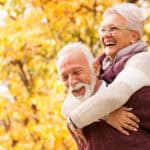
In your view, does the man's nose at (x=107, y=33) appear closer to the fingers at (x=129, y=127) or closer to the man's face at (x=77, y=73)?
the man's face at (x=77, y=73)

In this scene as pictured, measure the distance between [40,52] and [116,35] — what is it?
3.33 metres

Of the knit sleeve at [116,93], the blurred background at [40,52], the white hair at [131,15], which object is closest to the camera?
the knit sleeve at [116,93]

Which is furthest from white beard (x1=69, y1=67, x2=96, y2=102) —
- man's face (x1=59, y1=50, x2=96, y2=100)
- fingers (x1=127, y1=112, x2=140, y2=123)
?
fingers (x1=127, y1=112, x2=140, y2=123)

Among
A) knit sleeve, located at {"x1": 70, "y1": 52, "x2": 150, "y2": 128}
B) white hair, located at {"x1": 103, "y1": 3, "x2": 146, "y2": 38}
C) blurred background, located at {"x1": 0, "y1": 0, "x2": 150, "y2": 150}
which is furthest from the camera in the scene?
blurred background, located at {"x1": 0, "y1": 0, "x2": 150, "y2": 150}

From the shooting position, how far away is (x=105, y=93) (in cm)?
119

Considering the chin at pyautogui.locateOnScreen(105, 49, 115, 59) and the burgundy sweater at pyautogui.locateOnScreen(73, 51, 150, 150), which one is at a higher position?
the chin at pyautogui.locateOnScreen(105, 49, 115, 59)

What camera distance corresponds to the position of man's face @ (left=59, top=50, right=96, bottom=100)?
1.25 meters

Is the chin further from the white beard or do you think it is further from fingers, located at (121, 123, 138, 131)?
fingers, located at (121, 123, 138, 131)

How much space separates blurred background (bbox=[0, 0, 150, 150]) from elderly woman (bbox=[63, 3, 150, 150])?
251cm

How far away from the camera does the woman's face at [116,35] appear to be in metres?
1.34

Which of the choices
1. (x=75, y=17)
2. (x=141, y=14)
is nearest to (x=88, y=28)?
(x=75, y=17)

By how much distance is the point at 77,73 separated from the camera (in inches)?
49.1

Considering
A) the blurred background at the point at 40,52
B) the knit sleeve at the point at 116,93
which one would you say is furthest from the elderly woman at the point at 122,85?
the blurred background at the point at 40,52

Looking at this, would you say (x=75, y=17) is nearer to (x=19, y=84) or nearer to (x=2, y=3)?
(x=2, y=3)
